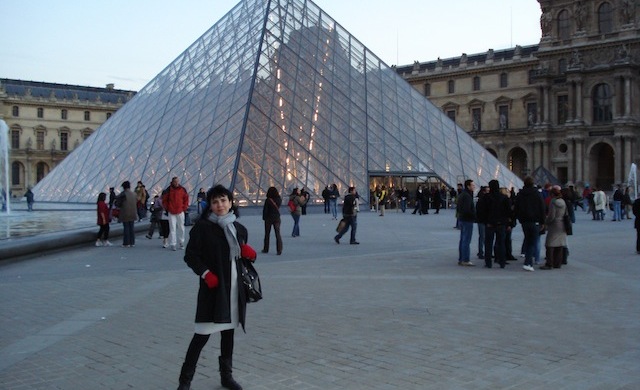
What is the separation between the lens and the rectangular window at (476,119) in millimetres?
69438

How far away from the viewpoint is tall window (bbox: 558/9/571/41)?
60.5 metres

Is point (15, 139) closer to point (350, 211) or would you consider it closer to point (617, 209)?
point (617, 209)

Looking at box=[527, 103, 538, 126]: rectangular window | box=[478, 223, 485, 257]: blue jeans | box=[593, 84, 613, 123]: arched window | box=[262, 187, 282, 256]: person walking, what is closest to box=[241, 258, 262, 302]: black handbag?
box=[478, 223, 485, 257]: blue jeans

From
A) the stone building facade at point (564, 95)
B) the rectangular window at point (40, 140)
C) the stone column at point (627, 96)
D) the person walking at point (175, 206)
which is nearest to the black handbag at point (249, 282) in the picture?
the person walking at point (175, 206)

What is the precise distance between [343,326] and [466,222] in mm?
5592

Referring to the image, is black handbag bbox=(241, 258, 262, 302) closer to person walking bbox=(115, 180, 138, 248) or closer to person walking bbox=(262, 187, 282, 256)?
person walking bbox=(262, 187, 282, 256)

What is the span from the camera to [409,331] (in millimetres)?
6148

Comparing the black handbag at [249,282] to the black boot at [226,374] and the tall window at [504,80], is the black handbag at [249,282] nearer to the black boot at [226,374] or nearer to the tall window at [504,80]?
the black boot at [226,374]

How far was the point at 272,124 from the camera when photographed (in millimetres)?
27062

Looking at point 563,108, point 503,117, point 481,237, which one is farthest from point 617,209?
point 503,117

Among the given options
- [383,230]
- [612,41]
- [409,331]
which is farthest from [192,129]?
[612,41]

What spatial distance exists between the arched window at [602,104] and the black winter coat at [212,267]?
59.5 m

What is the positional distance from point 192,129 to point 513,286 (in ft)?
68.1

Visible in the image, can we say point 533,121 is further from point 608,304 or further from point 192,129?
point 608,304
